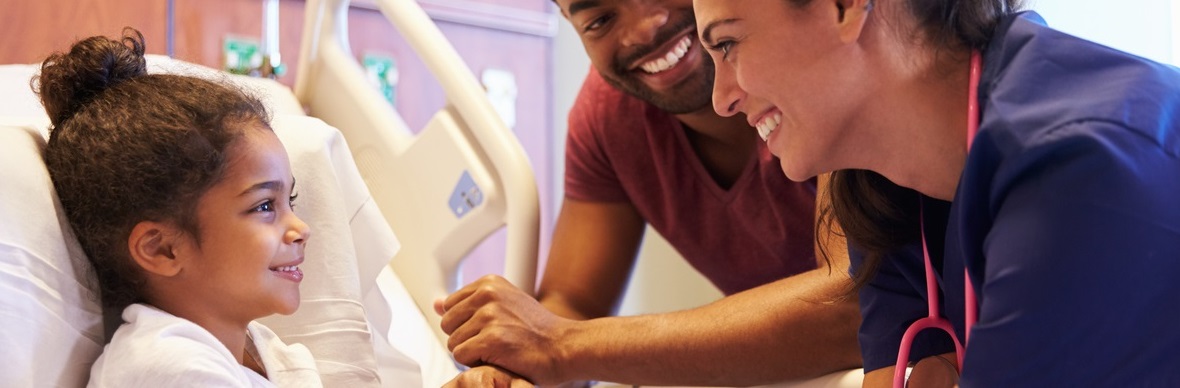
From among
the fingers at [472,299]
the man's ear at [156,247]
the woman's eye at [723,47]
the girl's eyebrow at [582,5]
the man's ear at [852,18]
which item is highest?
the man's ear at [852,18]

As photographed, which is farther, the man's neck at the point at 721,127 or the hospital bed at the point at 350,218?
the man's neck at the point at 721,127

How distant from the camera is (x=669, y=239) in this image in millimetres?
2166

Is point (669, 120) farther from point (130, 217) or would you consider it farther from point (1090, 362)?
point (1090, 362)

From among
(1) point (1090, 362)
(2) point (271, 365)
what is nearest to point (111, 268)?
(2) point (271, 365)

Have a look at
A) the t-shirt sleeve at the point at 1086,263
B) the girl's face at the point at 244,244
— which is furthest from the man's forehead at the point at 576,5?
the t-shirt sleeve at the point at 1086,263

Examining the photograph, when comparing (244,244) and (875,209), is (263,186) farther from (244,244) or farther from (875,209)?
(875,209)

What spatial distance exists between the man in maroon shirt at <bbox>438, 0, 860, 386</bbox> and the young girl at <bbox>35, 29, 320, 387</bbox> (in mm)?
442

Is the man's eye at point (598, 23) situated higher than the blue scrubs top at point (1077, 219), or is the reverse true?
the blue scrubs top at point (1077, 219)

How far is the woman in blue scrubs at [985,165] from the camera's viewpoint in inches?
36.4

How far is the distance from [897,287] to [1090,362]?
0.41m

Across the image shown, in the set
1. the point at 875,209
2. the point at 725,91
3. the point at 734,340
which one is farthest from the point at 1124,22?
the point at 725,91

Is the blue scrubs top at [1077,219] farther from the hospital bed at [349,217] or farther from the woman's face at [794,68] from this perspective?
the hospital bed at [349,217]

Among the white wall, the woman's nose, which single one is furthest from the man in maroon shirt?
the white wall

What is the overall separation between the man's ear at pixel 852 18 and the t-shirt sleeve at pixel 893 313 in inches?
12.9
